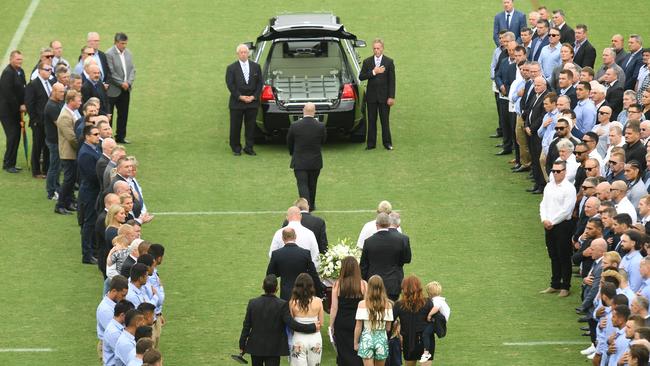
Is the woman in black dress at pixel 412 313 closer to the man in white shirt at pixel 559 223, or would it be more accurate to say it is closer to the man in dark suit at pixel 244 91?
the man in white shirt at pixel 559 223

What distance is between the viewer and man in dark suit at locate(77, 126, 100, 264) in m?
19.5

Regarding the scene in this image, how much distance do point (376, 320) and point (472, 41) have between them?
17.0 metres

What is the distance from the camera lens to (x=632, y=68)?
23.4 metres

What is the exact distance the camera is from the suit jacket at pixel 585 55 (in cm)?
2484

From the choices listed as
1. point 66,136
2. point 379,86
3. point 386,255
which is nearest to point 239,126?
point 379,86

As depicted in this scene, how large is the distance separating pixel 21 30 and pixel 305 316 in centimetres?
1869

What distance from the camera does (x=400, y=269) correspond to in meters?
16.5

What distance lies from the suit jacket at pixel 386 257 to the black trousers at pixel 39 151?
345 inches

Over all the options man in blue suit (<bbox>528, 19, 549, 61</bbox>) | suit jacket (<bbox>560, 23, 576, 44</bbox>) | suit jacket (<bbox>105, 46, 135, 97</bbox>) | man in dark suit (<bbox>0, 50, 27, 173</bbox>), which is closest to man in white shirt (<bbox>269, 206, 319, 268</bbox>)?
man in dark suit (<bbox>0, 50, 27, 173</bbox>)

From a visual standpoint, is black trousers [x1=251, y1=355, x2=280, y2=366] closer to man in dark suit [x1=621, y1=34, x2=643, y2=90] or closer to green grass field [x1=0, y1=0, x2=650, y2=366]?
green grass field [x1=0, y1=0, x2=650, y2=366]

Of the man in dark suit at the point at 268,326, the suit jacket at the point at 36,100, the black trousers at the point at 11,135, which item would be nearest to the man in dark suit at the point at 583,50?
the suit jacket at the point at 36,100

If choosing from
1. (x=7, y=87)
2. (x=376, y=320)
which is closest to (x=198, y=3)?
(x=7, y=87)

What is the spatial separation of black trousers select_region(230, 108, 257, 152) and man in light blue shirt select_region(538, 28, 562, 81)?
529 cm

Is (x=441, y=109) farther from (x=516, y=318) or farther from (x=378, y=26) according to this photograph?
(x=516, y=318)
